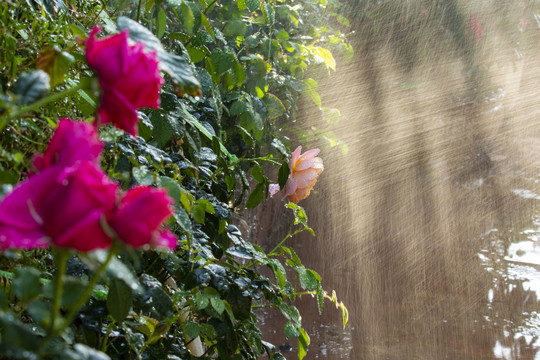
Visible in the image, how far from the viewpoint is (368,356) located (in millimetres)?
2223

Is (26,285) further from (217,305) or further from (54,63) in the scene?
(217,305)

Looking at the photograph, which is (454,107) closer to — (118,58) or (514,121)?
(514,121)

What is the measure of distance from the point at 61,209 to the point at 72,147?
3 centimetres

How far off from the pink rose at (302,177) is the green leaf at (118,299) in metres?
0.58

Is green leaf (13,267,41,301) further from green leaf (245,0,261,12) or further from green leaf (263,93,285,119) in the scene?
green leaf (263,93,285,119)

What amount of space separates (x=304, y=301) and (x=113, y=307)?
2186 mm

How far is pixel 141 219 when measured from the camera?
0.24m

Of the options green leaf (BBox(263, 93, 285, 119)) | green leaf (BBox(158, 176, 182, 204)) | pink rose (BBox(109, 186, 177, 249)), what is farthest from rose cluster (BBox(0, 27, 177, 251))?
green leaf (BBox(263, 93, 285, 119))

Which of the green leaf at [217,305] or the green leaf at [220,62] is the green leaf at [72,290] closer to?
the green leaf at [217,305]

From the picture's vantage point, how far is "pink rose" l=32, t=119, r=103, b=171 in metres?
0.25

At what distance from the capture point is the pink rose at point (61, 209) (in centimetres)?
23

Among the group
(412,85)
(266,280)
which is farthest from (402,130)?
(266,280)

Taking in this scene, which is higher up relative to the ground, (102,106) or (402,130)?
(402,130)

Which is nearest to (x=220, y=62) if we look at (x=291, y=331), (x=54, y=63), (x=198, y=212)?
(x=198, y=212)
